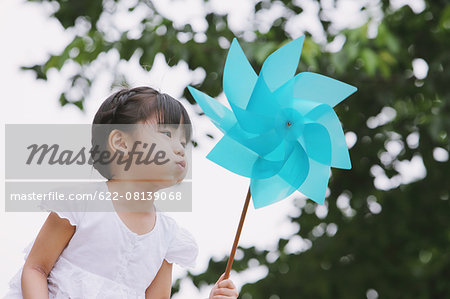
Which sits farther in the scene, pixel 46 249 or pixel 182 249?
pixel 182 249

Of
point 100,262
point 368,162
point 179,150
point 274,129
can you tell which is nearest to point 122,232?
point 100,262

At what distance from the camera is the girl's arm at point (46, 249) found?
1.02m

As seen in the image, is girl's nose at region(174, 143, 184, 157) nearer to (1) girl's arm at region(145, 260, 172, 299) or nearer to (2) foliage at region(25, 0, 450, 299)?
(1) girl's arm at region(145, 260, 172, 299)

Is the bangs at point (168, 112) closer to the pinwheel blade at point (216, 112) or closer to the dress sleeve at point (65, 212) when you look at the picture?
the pinwheel blade at point (216, 112)

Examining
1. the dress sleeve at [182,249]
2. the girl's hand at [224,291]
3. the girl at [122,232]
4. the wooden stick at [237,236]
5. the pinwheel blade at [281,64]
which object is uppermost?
the pinwheel blade at [281,64]

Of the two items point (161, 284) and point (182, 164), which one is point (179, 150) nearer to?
point (182, 164)

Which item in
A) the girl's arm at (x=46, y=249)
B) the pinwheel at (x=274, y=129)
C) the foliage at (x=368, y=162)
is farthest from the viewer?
the foliage at (x=368, y=162)

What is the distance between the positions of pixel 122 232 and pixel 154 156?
0.44ft

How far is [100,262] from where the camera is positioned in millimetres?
1063

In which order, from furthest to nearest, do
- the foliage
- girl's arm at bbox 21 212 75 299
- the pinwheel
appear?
the foliage
the pinwheel
girl's arm at bbox 21 212 75 299

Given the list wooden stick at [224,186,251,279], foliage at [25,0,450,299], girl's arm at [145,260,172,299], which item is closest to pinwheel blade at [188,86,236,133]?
wooden stick at [224,186,251,279]

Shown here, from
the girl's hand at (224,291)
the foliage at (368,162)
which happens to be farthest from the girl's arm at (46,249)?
the foliage at (368,162)

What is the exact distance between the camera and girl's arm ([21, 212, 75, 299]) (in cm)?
102

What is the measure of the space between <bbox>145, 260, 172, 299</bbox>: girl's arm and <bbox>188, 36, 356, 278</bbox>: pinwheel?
108mm
